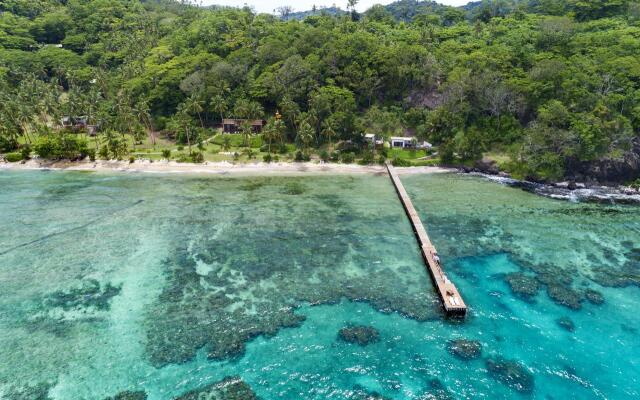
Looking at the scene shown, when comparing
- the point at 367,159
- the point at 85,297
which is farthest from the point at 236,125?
the point at 85,297

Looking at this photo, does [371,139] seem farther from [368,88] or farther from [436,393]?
[436,393]

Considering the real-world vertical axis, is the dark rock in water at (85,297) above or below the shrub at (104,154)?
below

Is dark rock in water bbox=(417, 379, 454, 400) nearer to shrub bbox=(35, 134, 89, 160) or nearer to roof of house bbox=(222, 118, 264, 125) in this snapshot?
roof of house bbox=(222, 118, 264, 125)

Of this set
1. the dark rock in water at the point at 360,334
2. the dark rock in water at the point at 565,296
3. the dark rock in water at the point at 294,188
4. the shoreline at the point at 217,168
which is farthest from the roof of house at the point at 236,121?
the dark rock in water at the point at 565,296

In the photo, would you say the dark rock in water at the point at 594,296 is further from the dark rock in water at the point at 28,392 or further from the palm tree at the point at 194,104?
the palm tree at the point at 194,104

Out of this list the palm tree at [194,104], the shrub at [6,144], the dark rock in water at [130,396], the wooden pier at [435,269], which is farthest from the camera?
the palm tree at [194,104]

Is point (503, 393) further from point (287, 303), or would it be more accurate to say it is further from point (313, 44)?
point (313, 44)

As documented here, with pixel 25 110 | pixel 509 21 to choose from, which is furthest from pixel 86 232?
pixel 509 21
